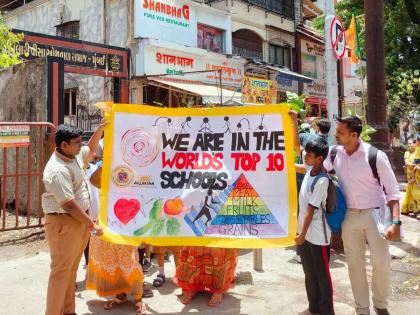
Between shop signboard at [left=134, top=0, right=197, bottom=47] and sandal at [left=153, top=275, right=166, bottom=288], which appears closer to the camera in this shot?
sandal at [left=153, top=275, right=166, bottom=288]

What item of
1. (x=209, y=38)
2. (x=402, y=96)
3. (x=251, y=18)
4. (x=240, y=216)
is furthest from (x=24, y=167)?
(x=402, y=96)

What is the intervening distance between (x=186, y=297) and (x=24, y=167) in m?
5.46

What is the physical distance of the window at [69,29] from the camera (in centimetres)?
1591

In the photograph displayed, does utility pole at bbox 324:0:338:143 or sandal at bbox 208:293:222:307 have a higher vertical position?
utility pole at bbox 324:0:338:143

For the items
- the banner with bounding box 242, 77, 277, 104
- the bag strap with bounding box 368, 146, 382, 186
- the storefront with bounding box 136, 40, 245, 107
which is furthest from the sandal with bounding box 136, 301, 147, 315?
the storefront with bounding box 136, 40, 245, 107

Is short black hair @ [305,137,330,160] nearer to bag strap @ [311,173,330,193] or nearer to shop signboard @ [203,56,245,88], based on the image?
bag strap @ [311,173,330,193]

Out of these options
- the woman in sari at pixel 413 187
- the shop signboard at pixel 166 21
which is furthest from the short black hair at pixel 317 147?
the shop signboard at pixel 166 21

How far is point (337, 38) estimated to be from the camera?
6117 millimetres

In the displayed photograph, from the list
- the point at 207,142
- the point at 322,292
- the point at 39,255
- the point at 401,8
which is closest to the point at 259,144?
the point at 207,142

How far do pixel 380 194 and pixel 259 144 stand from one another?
111 centimetres

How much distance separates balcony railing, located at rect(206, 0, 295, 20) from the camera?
19130 millimetres

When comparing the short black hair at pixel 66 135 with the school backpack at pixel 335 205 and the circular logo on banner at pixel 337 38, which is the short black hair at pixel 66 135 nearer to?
the school backpack at pixel 335 205

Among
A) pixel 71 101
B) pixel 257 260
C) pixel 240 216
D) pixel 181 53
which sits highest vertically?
pixel 181 53

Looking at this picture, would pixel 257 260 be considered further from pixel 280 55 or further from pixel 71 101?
pixel 280 55
